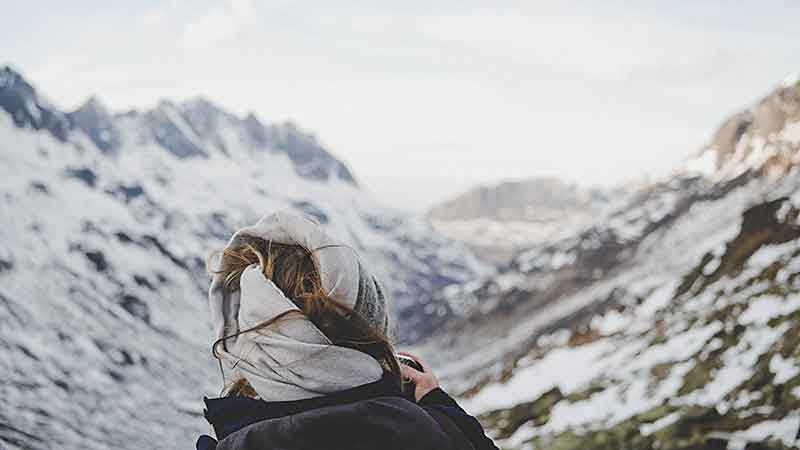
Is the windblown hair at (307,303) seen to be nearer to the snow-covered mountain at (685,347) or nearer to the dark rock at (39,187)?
the snow-covered mountain at (685,347)

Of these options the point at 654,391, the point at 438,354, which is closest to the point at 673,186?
the point at 438,354

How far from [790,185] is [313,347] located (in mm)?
85580

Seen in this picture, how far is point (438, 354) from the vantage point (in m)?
150

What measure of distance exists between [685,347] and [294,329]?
25.2 m

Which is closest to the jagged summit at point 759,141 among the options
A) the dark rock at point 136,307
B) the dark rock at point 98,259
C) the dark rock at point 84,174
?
the dark rock at point 136,307

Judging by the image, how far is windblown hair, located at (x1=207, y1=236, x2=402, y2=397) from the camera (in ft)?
11.5

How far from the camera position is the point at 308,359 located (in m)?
3.36

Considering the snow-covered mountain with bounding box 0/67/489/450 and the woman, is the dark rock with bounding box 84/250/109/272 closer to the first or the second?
the snow-covered mountain with bounding box 0/67/489/450

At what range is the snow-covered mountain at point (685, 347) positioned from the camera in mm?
15117

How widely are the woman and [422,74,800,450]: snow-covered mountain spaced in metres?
9.64

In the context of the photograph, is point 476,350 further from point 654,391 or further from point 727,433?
point 727,433

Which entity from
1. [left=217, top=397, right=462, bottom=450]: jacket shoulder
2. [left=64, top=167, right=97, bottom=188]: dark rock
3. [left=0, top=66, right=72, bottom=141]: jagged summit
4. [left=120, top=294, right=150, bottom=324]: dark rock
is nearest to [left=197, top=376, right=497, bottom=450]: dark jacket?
[left=217, top=397, right=462, bottom=450]: jacket shoulder

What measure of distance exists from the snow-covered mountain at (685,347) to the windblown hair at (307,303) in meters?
9.66

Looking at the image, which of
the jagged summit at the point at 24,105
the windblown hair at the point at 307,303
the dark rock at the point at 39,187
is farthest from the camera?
the jagged summit at the point at 24,105
